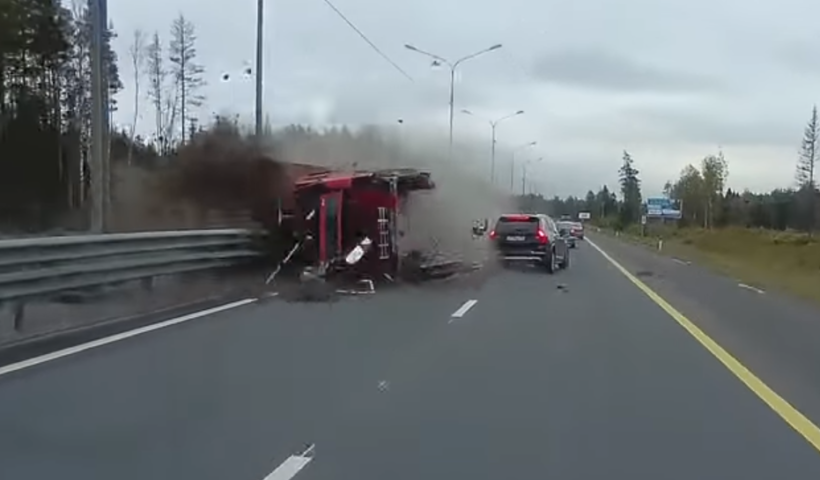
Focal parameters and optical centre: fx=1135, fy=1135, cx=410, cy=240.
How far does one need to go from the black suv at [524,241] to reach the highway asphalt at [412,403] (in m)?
16.4

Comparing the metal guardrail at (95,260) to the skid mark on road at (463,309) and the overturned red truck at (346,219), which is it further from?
the skid mark on road at (463,309)

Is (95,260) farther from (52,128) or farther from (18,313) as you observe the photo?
(52,128)

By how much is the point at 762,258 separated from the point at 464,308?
38.6 metres

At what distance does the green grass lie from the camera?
3375 cm

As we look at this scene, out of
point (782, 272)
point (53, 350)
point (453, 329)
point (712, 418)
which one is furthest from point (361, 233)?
point (782, 272)

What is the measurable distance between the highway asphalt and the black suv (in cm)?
1643

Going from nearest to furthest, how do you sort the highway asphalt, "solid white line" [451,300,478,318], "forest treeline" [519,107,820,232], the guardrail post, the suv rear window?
the highway asphalt → the guardrail post → "solid white line" [451,300,478,318] → the suv rear window → "forest treeline" [519,107,820,232]

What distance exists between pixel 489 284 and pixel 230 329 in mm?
12715

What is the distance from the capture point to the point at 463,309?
19.6m

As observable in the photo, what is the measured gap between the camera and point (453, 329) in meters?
16.1

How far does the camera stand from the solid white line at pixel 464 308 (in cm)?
1839

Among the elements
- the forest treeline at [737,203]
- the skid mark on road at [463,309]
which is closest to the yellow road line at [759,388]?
the skid mark on road at [463,309]

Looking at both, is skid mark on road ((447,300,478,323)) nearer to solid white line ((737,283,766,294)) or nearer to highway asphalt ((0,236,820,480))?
highway asphalt ((0,236,820,480))

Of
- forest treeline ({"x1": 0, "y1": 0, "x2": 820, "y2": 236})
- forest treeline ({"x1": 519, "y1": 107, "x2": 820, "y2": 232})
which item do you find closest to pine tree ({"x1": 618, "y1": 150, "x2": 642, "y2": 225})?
forest treeline ({"x1": 519, "y1": 107, "x2": 820, "y2": 232})
